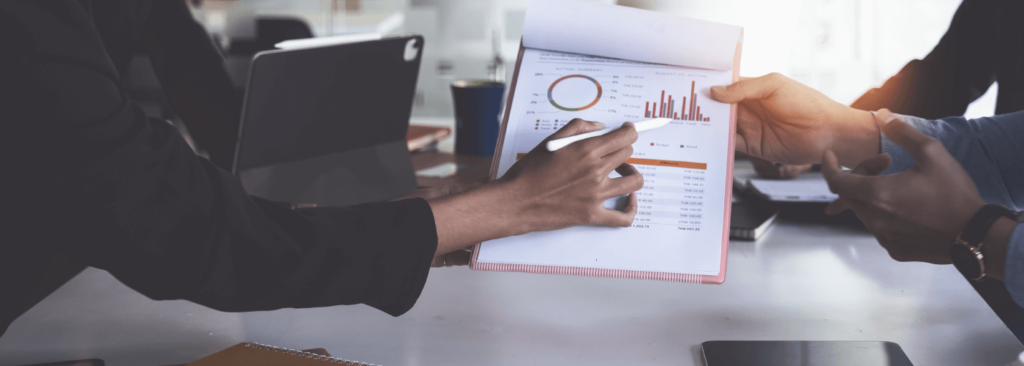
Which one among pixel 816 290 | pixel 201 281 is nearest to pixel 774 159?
pixel 816 290

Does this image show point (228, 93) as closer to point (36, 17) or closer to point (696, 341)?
point (36, 17)

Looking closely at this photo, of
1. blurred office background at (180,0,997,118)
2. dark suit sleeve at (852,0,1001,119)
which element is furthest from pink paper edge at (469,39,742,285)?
blurred office background at (180,0,997,118)

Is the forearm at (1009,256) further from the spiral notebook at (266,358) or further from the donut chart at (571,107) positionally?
the spiral notebook at (266,358)

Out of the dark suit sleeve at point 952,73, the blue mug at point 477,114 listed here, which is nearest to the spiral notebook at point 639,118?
the blue mug at point 477,114

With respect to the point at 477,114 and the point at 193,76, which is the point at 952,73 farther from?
the point at 193,76

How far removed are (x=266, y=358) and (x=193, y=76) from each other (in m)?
0.91

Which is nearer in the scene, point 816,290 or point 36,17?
point 36,17

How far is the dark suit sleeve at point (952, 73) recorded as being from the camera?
5.29 ft

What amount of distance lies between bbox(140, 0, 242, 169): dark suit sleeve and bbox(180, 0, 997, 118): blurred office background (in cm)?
265

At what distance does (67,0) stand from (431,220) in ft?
1.24

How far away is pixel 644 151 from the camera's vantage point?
0.79 metres

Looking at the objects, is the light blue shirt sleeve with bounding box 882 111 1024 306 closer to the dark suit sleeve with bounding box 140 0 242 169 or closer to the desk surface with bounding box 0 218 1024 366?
the desk surface with bounding box 0 218 1024 366

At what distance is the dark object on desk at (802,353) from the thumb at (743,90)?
289 mm

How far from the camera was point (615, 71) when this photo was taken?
82 centimetres
